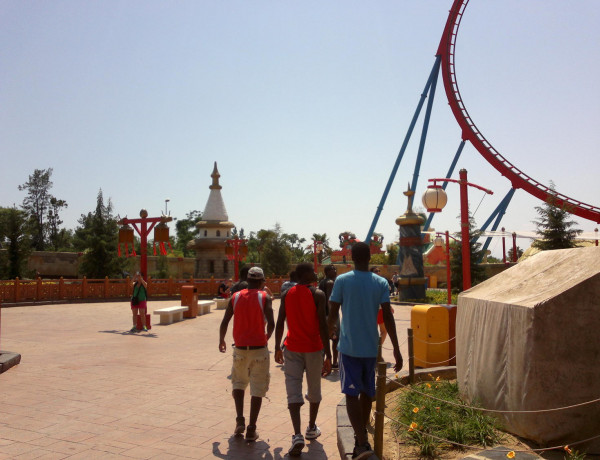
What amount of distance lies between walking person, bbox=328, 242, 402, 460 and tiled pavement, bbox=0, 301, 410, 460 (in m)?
0.68

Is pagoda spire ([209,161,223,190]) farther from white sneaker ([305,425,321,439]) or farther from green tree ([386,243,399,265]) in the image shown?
white sneaker ([305,425,321,439])

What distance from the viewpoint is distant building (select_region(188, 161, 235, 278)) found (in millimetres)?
42000

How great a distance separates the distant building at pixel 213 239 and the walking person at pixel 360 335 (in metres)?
37.8

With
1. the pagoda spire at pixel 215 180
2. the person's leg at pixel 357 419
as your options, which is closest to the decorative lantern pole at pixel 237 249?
the pagoda spire at pixel 215 180

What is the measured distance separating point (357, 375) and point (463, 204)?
7679 mm

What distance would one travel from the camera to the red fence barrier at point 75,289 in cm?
2133

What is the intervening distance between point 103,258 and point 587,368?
1275 inches

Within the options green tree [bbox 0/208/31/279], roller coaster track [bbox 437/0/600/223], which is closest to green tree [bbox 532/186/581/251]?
roller coaster track [bbox 437/0/600/223]

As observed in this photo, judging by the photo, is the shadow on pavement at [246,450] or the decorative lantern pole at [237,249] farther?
the decorative lantern pole at [237,249]

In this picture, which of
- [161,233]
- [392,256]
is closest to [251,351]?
[161,233]

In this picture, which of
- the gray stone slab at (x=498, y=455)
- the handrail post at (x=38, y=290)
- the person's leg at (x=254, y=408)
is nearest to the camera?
the gray stone slab at (x=498, y=455)

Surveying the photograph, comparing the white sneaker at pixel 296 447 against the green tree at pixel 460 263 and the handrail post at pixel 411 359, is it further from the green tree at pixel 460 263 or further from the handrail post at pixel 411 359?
the green tree at pixel 460 263

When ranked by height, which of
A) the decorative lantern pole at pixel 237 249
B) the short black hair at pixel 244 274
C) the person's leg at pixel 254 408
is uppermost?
the decorative lantern pole at pixel 237 249

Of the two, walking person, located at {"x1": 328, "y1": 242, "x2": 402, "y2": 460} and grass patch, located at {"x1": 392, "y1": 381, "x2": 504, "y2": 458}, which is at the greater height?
walking person, located at {"x1": 328, "y1": 242, "x2": 402, "y2": 460}
